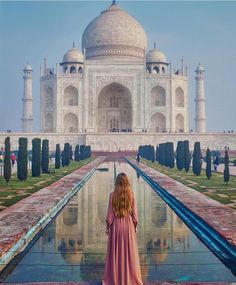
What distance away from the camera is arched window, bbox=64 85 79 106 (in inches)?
1171

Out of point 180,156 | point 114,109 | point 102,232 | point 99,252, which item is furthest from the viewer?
point 114,109

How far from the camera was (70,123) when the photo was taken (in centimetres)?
2983

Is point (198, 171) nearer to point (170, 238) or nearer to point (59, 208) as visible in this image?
point (59, 208)

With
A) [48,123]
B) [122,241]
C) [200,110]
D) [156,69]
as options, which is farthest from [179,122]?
[122,241]

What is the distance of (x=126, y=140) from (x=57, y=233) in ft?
69.7

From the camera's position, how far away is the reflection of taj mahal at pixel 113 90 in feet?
96.2

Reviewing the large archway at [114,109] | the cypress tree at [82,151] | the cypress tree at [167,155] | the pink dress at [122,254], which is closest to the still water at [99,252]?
the pink dress at [122,254]

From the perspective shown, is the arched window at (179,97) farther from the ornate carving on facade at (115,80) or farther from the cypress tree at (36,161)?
the cypress tree at (36,161)

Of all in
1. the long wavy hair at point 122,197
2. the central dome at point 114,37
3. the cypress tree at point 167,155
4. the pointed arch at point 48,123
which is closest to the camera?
the long wavy hair at point 122,197

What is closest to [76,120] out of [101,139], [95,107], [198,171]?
[95,107]

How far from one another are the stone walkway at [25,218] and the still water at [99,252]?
12 centimetres

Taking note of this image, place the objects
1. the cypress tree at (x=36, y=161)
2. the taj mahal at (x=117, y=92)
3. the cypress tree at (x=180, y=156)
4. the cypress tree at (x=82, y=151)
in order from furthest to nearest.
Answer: the taj mahal at (x=117, y=92) < the cypress tree at (x=82, y=151) < the cypress tree at (x=180, y=156) < the cypress tree at (x=36, y=161)

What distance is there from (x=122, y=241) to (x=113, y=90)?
96.5ft

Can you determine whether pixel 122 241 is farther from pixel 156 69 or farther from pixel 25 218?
pixel 156 69
